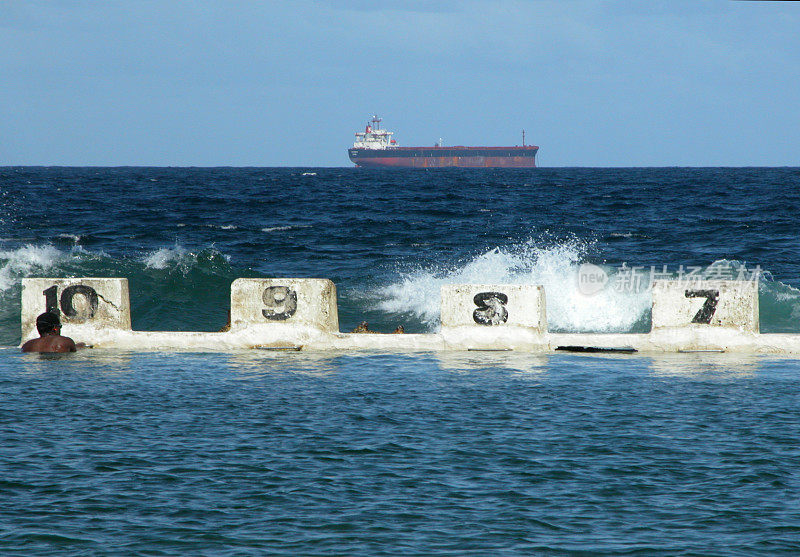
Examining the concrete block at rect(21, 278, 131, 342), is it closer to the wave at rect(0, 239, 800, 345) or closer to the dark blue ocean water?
the dark blue ocean water

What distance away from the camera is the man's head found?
11.9 meters

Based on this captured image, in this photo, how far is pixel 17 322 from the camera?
1722 centimetres

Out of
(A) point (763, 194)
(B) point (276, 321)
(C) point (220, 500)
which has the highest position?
(A) point (763, 194)

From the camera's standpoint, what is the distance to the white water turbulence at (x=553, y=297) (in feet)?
55.8

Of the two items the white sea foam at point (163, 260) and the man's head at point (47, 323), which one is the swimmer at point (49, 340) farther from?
the white sea foam at point (163, 260)

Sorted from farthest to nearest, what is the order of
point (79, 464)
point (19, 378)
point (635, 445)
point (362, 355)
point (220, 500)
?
1. point (362, 355)
2. point (19, 378)
3. point (635, 445)
4. point (79, 464)
5. point (220, 500)

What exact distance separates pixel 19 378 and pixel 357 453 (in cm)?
475

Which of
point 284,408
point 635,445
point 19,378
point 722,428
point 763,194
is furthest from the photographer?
point 763,194

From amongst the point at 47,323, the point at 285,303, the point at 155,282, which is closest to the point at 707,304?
the point at 285,303

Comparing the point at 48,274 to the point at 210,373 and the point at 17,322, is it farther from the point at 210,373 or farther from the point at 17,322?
the point at 210,373

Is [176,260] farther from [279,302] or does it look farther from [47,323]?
[279,302]

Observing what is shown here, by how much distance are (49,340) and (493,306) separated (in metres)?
5.56

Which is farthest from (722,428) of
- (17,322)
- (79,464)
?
(17,322)

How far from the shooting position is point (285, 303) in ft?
39.5
